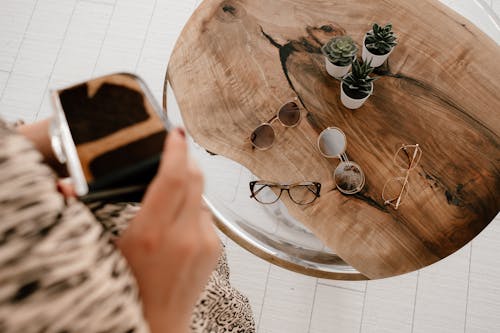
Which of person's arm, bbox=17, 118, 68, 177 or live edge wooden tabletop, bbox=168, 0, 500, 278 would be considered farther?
live edge wooden tabletop, bbox=168, 0, 500, 278

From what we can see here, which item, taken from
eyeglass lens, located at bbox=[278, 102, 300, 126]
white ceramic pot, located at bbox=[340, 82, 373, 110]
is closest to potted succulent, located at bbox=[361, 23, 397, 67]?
white ceramic pot, located at bbox=[340, 82, 373, 110]

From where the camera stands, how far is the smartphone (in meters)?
0.53

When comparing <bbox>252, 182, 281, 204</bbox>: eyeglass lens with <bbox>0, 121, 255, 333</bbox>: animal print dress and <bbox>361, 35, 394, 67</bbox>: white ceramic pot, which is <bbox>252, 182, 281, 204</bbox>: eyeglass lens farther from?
<bbox>0, 121, 255, 333</bbox>: animal print dress

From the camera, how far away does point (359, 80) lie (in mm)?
1133

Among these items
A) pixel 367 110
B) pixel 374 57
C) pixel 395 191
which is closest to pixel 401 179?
pixel 395 191

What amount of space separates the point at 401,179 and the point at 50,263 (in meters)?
1.01

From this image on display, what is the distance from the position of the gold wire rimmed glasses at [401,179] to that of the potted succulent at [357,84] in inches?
7.9

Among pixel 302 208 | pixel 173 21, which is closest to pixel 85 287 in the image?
pixel 302 208

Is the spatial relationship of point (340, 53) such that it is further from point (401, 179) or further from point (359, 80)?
point (401, 179)

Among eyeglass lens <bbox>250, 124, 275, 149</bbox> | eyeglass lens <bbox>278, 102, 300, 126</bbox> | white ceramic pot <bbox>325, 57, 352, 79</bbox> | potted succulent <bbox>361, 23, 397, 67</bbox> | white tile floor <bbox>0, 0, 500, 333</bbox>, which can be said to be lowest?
white tile floor <bbox>0, 0, 500, 333</bbox>

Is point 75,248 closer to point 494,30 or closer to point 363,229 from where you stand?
point 363,229

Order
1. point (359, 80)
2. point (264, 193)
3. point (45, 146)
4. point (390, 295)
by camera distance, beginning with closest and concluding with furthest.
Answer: point (45, 146) < point (359, 80) < point (264, 193) < point (390, 295)

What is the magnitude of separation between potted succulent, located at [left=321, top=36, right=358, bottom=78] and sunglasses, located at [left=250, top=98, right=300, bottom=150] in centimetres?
17

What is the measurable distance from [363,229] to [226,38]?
75 cm
